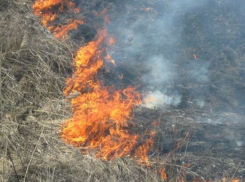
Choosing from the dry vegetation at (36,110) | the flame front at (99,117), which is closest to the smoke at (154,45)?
the flame front at (99,117)

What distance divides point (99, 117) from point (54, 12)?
285cm

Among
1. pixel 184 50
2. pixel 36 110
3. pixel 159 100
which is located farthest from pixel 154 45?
pixel 36 110

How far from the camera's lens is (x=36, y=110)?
459 centimetres

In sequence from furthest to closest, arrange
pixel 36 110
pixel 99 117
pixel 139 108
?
pixel 139 108 → pixel 36 110 → pixel 99 117

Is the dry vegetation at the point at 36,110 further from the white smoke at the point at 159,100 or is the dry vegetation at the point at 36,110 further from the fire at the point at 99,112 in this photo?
the white smoke at the point at 159,100

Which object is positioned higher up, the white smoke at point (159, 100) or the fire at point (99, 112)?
the fire at point (99, 112)

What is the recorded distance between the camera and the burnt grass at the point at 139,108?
3932 millimetres

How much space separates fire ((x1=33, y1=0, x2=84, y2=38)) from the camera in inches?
238

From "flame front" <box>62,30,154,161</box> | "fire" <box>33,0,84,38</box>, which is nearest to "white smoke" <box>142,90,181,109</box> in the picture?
"flame front" <box>62,30,154,161</box>

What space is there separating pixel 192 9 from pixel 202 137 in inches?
121

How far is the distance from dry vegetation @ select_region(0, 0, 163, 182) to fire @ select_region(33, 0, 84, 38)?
152mm

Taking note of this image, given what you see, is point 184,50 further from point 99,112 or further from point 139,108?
point 99,112

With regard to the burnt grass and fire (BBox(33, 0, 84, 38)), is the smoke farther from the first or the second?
fire (BBox(33, 0, 84, 38))

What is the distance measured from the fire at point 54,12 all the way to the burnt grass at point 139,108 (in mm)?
134
